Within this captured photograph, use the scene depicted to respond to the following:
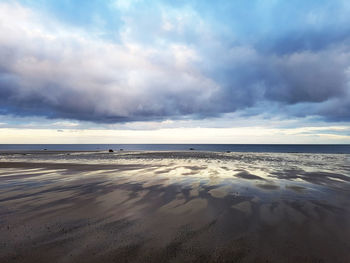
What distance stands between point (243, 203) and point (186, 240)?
434 cm

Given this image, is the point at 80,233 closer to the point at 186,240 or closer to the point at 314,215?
the point at 186,240

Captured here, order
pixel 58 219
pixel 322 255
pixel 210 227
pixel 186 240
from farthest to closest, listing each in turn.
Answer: pixel 58 219 → pixel 210 227 → pixel 186 240 → pixel 322 255

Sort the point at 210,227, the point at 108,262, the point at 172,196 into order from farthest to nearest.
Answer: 1. the point at 172,196
2. the point at 210,227
3. the point at 108,262

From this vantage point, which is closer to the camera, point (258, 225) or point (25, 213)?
point (258, 225)

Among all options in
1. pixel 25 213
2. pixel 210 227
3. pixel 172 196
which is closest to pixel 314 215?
pixel 210 227

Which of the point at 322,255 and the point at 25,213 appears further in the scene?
the point at 25,213

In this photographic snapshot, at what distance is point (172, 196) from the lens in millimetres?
9648

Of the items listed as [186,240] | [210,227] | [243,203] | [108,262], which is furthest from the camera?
[243,203]

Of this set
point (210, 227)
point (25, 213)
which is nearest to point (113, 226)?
point (210, 227)

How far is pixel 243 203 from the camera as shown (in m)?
8.44

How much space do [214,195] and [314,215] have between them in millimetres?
4233

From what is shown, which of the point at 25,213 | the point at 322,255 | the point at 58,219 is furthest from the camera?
the point at 25,213

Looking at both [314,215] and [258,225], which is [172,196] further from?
[314,215]

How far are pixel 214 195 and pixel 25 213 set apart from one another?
8.38 m
